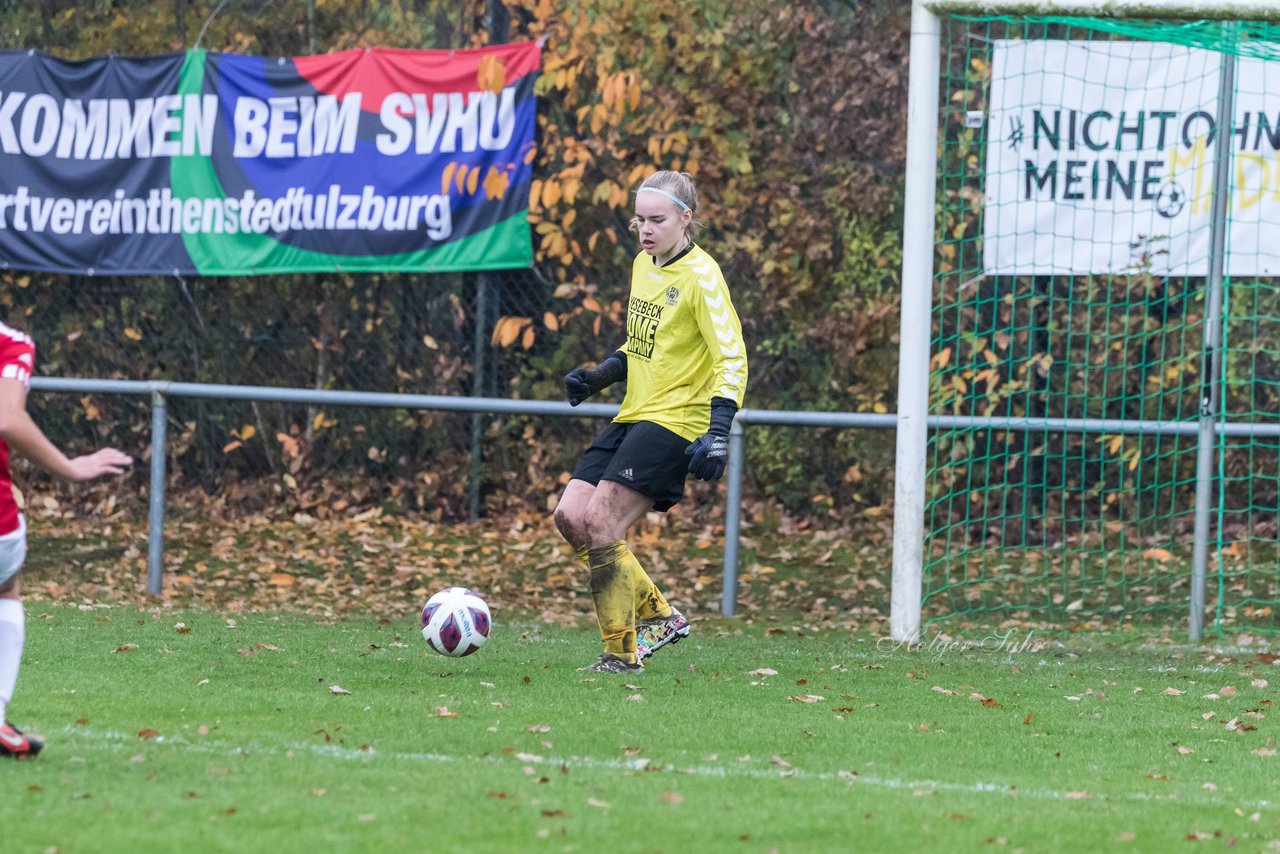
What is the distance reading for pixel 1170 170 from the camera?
31.8 feet

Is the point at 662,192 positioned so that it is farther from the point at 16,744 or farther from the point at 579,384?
the point at 16,744

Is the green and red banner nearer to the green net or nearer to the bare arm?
the green net

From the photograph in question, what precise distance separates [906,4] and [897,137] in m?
0.91

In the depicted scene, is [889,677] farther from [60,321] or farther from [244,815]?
[60,321]

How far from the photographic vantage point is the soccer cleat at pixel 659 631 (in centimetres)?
713

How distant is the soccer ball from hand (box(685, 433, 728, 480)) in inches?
42.1

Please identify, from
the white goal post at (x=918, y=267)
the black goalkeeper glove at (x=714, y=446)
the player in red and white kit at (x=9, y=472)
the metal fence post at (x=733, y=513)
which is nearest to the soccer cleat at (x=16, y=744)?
the player in red and white kit at (x=9, y=472)

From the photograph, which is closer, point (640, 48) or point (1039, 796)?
point (1039, 796)

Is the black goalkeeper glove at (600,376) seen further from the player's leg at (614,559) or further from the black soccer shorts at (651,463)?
the player's leg at (614,559)

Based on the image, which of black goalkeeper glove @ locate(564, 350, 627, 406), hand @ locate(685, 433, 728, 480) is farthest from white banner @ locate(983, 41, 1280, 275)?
hand @ locate(685, 433, 728, 480)

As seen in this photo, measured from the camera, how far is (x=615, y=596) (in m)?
6.87

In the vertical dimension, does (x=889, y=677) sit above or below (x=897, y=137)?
below

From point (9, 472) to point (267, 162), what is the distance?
7814 millimetres

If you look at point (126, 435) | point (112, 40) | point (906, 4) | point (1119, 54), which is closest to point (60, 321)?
point (126, 435)
